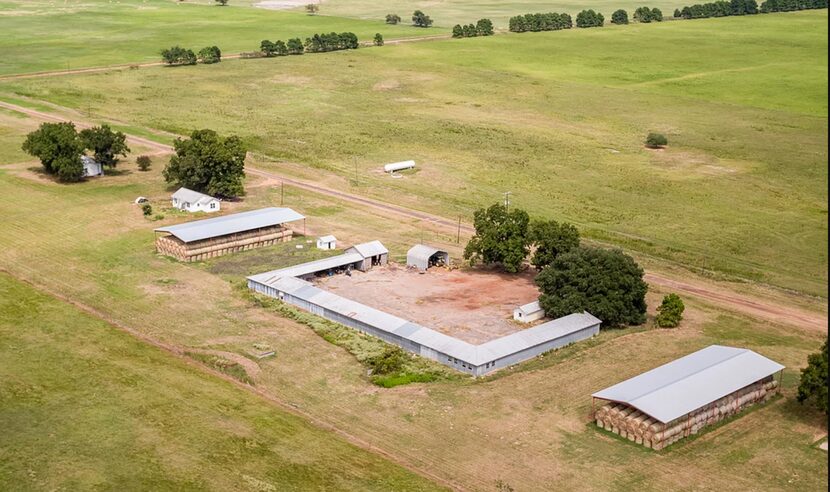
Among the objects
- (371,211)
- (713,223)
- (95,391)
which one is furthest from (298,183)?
(95,391)

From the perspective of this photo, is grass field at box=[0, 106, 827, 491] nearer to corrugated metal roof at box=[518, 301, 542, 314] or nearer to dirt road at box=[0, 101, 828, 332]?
dirt road at box=[0, 101, 828, 332]

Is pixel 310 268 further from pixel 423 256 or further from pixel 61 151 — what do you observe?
pixel 61 151

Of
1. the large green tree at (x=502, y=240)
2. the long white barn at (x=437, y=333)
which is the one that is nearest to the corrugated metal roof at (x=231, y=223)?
the long white barn at (x=437, y=333)

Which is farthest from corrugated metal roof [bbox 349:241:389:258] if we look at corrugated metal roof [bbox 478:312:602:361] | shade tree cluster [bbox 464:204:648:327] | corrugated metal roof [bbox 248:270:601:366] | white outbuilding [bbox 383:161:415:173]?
white outbuilding [bbox 383:161:415:173]

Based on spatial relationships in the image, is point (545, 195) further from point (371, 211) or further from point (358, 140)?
point (358, 140)

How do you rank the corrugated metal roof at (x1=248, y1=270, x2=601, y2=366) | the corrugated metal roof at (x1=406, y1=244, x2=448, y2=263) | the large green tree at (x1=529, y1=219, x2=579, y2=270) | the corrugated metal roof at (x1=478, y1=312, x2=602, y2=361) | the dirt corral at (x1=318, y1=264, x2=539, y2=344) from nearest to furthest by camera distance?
the corrugated metal roof at (x1=248, y1=270, x2=601, y2=366), the corrugated metal roof at (x1=478, y1=312, x2=602, y2=361), the dirt corral at (x1=318, y1=264, x2=539, y2=344), the large green tree at (x1=529, y1=219, x2=579, y2=270), the corrugated metal roof at (x1=406, y1=244, x2=448, y2=263)

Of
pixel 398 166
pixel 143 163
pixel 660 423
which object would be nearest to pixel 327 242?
pixel 398 166
